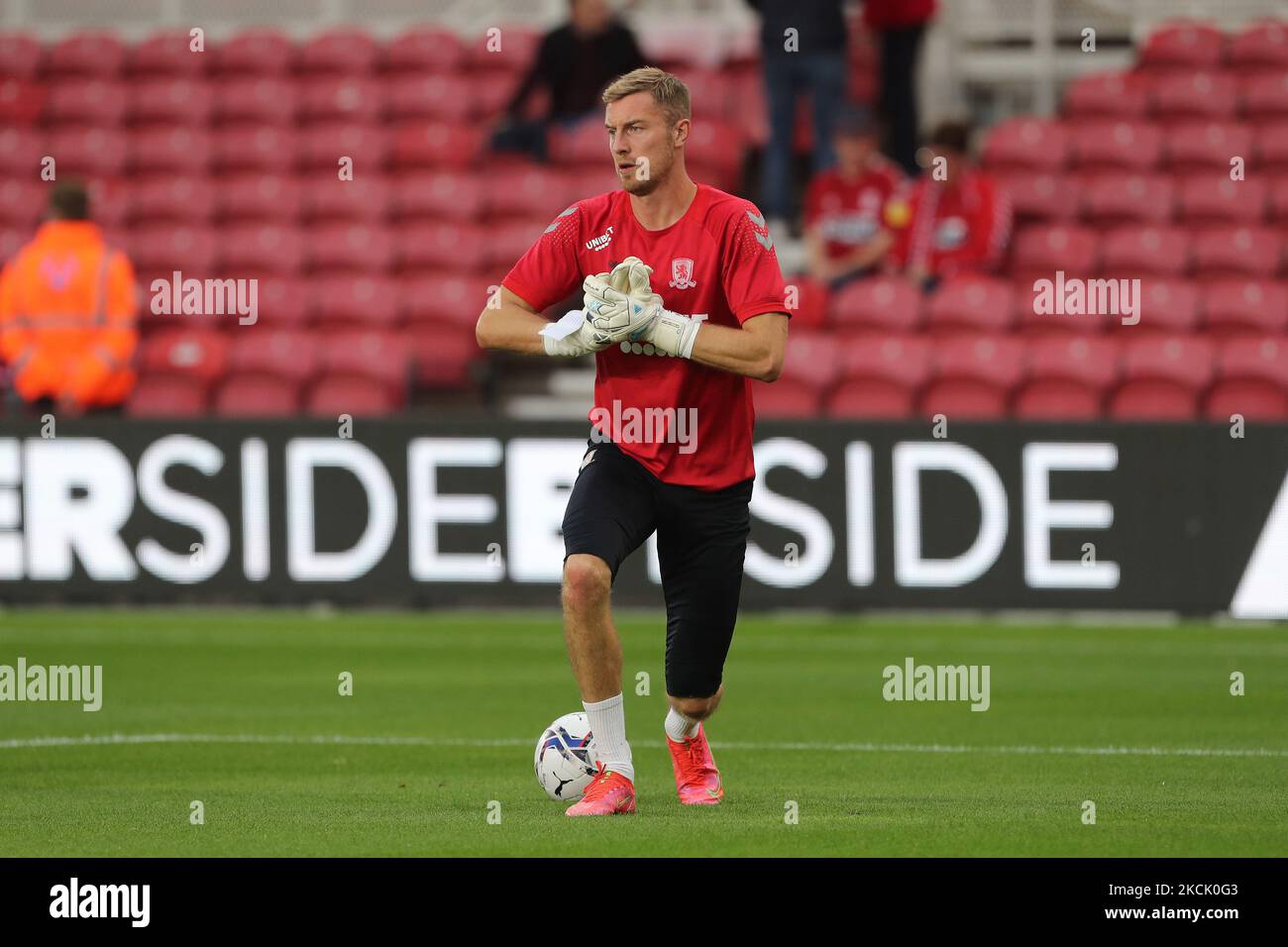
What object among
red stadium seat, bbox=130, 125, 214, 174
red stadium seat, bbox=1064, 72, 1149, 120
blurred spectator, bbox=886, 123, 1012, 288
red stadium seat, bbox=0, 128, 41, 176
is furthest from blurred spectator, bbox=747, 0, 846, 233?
red stadium seat, bbox=0, 128, 41, 176

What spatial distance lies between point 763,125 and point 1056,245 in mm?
3160

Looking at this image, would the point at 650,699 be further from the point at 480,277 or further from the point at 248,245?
the point at 248,245

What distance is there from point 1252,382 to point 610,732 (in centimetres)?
930

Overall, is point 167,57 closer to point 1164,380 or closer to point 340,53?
point 340,53

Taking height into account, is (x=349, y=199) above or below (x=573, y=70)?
below

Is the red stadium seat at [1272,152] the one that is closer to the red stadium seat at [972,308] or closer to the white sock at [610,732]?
the red stadium seat at [972,308]

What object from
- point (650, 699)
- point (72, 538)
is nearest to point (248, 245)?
point (72, 538)

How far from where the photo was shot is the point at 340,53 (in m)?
21.0

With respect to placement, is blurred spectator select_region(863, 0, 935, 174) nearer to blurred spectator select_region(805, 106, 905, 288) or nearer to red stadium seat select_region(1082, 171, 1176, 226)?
blurred spectator select_region(805, 106, 905, 288)

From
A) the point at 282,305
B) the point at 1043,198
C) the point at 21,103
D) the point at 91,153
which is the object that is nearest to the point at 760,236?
the point at 1043,198

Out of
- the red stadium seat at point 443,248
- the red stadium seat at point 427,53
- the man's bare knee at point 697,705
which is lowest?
the man's bare knee at point 697,705

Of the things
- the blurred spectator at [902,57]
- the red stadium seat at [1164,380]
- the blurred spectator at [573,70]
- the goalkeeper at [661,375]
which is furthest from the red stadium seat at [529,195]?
the goalkeeper at [661,375]

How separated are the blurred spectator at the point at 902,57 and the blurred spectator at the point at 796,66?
2.39ft

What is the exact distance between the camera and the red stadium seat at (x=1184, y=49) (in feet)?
63.5
